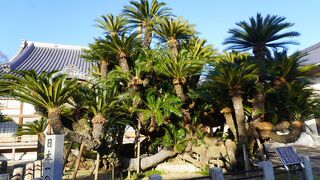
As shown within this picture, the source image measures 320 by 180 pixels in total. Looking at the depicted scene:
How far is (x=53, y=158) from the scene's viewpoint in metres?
6.25

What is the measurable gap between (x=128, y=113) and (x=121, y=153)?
10.2ft

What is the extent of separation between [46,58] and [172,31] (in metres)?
21.2

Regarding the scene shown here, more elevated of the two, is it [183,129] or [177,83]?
[177,83]

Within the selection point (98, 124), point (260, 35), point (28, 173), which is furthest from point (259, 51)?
point (28, 173)

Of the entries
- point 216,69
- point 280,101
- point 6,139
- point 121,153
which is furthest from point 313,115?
point 6,139

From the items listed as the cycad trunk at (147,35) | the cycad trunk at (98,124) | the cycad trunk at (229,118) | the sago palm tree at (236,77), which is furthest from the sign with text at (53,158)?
the cycad trunk at (147,35)

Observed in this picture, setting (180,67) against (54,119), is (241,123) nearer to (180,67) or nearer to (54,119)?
(180,67)

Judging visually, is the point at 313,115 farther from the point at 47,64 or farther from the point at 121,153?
the point at 47,64

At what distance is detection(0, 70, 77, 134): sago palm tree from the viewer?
6.54m

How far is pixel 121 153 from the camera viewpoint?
1240 centimetres

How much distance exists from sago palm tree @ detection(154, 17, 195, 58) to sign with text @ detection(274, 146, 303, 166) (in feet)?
16.8

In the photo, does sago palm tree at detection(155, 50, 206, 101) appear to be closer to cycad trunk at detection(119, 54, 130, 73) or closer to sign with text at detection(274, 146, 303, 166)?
cycad trunk at detection(119, 54, 130, 73)

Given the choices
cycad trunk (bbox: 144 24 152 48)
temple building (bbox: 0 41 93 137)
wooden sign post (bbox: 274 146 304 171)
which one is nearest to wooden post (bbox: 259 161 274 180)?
wooden sign post (bbox: 274 146 304 171)

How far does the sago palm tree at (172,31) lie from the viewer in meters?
11.0
